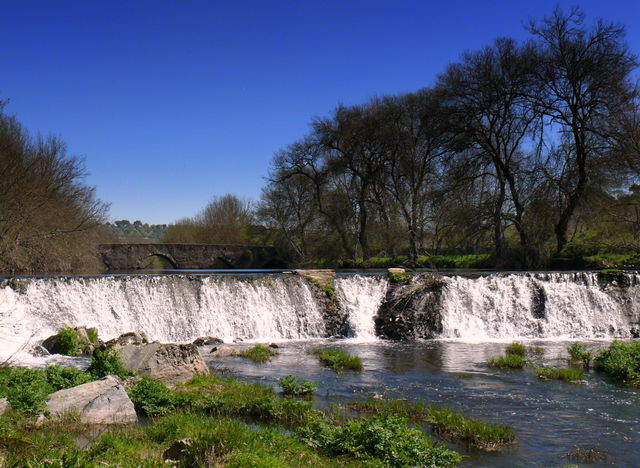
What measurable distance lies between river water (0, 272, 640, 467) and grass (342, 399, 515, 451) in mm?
1111

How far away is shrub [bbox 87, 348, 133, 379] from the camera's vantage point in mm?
10453

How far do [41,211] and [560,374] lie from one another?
24339 millimetres

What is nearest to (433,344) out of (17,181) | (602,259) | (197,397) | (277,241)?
(197,397)

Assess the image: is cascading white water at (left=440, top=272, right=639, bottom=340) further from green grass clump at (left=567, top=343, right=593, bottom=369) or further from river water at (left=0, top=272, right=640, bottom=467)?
green grass clump at (left=567, top=343, right=593, bottom=369)

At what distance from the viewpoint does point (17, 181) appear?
2733cm

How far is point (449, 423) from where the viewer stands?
8430 millimetres

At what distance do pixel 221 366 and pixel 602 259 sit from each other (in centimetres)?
2347

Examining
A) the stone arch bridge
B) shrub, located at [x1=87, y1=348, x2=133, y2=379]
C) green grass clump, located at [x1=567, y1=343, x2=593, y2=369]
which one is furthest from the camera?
the stone arch bridge

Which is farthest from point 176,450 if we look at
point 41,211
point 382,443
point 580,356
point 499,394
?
point 41,211

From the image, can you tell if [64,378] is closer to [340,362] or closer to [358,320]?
[340,362]

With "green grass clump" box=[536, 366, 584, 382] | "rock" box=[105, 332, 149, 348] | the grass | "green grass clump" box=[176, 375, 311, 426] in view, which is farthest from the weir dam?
the grass

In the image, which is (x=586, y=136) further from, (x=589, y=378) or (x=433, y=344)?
(x=589, y=378)

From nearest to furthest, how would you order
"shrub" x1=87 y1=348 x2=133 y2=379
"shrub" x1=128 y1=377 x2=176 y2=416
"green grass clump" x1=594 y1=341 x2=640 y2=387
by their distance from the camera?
1. "shrub" x1=128 y1=377 x2=176 y2=416
2. "shrub" x1=87 y1=348 x2=133 y2=379
3. "green grass clump" x1=594 y1=341 x2=640 y2=387

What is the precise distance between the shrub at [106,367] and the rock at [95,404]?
1756 millimetres
